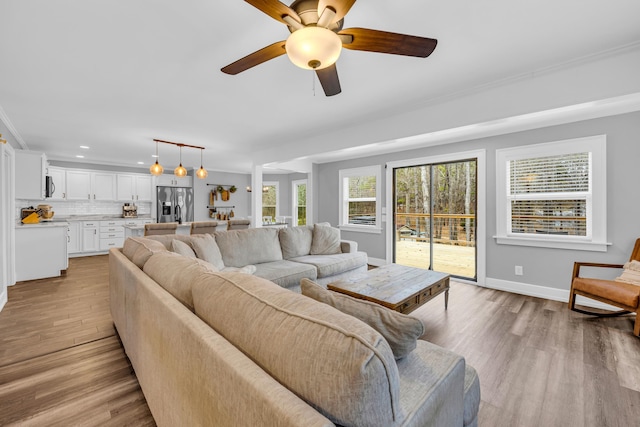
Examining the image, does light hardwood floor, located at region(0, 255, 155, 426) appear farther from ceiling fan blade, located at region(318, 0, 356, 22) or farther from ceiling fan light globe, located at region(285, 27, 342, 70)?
ceiling fan blade, located at region(318, 0, 356, 22)

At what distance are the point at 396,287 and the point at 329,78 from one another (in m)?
1.89

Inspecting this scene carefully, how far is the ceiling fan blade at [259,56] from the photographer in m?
1.63

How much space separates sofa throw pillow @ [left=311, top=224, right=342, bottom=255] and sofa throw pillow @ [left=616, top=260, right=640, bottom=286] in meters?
3.22

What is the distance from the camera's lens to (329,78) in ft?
6.44

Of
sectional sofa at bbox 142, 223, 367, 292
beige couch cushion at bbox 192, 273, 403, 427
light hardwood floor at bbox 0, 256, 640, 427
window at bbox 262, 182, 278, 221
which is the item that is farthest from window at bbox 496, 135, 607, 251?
window at bbox 262, 182, 278, 221

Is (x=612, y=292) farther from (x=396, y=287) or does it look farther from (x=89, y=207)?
(x=89, y=207)

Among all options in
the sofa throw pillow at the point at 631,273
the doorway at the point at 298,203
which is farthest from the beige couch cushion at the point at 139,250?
the doorway at the point at 298,203

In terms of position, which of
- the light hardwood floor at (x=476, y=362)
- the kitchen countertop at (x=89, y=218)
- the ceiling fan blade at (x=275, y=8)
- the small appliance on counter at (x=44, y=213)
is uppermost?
the ceiling fan blade at (x=275, y=8)

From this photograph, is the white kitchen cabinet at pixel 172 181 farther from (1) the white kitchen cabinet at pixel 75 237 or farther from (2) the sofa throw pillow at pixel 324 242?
(2) the sofa throw pillow at pixel 324 242

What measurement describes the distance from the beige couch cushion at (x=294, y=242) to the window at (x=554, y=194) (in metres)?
2.82

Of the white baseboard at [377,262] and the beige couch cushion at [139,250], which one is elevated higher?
the beige couch cushion at [139,250]

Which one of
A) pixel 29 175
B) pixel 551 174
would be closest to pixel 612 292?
pixel 551 174

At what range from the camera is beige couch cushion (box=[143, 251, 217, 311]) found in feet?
4.23

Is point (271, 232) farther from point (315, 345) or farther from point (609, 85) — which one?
point (609, 85)
